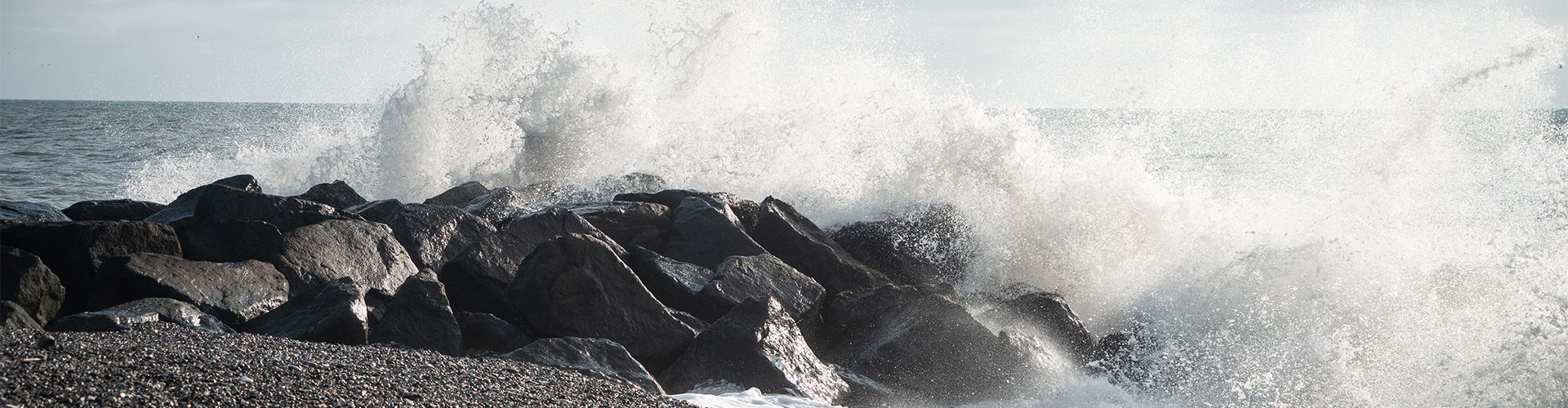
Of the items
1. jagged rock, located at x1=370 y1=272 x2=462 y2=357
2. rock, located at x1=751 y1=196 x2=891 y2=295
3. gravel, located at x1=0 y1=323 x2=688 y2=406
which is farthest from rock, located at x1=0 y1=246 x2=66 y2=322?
rock, located at x1=751 y1=196 x2=891 y2=295

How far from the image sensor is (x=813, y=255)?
7906 mm

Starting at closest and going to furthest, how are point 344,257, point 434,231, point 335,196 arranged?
point 344,257, point 434,231, point 335,196

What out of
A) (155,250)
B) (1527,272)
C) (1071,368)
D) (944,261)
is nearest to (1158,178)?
(944,261)

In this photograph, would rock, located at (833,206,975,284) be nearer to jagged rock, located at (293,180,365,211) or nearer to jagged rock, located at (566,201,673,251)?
jagged rock, located at (566,201,673,251)

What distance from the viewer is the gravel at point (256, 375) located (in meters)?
3.47

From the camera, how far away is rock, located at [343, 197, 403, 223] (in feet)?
26.2

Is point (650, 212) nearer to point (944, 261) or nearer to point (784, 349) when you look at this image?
point (944, 261)

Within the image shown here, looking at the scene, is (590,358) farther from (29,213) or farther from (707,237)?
(29,213)

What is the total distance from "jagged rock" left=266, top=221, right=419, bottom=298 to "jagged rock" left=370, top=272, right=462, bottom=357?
912mm

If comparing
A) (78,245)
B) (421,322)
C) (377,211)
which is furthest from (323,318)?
(377,211)

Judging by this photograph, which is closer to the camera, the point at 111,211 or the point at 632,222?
the point at 632,222

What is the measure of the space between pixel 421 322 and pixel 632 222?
9.74 ft

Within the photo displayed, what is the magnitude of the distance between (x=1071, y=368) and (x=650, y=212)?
3.36m

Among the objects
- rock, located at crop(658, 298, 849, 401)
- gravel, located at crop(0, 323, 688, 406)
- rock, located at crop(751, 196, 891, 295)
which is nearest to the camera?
gravel, located at crop(0, 323, 688, 406)
